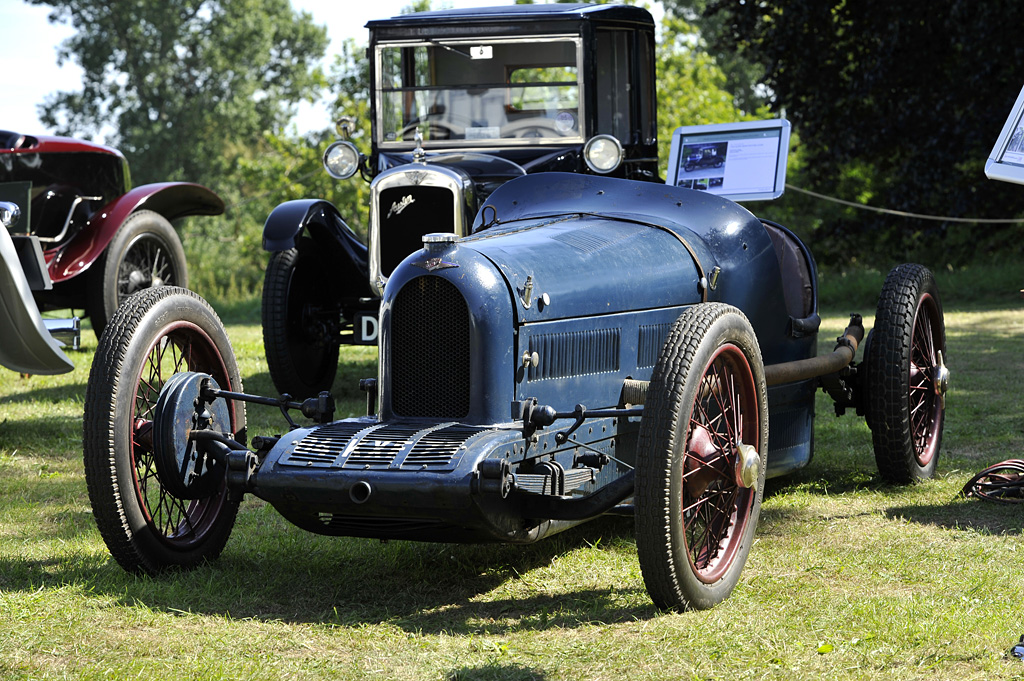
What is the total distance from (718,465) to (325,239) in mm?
4733

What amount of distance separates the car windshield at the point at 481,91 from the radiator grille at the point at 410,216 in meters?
0.70

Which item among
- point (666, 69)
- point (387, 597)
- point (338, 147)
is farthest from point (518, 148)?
point (666, 69)

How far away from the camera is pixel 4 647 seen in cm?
314

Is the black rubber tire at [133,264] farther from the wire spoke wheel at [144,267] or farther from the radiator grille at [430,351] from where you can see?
the radiator grille at [430,351]

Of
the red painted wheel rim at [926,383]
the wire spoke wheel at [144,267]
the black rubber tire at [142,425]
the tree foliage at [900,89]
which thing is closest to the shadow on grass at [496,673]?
the black rubber tire at [142,425]

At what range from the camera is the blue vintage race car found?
3.26 meters

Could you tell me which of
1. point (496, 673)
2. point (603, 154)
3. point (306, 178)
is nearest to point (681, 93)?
point (306, 178)

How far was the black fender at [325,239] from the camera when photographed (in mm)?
7500

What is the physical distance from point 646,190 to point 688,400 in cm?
173

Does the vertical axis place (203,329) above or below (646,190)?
below

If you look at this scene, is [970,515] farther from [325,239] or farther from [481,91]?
[325,239]

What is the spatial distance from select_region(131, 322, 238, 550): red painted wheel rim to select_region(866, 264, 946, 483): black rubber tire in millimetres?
2769

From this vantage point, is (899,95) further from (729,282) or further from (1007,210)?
(729,282)

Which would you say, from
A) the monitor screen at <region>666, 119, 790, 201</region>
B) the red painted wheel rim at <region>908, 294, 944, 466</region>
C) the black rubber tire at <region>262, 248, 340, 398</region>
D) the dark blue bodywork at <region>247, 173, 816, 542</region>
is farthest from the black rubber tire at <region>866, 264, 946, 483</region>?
the black rubber tire at <region>262, 248, 340, 398</region>
